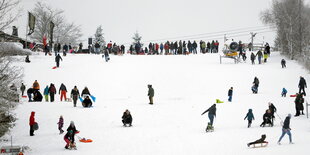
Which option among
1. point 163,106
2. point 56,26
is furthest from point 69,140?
point 56,26

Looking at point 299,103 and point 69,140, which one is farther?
point 299,103

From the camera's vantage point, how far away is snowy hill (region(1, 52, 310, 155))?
55.7 ft

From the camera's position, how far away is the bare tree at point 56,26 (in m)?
76.9

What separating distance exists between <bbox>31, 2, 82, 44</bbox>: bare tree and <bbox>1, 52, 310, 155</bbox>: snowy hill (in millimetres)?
32430

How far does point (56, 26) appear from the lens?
8362 centimetres

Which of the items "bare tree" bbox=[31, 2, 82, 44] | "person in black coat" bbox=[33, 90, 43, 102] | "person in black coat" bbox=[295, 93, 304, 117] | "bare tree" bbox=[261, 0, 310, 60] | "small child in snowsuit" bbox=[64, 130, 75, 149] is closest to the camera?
"small child in snowsuit" bbox=[64, 130, 75, 149]

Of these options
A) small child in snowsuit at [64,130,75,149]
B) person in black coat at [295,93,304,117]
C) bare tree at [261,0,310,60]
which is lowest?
small child in snowsuit at [64,130,75,149]

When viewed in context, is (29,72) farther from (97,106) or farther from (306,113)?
(306,113)

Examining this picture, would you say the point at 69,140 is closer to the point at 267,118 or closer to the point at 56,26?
the point at 267,118

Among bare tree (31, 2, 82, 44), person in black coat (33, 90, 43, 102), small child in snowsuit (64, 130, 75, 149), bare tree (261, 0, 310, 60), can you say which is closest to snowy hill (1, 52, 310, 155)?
small child in snowsuit (64, 130, 75, 149)

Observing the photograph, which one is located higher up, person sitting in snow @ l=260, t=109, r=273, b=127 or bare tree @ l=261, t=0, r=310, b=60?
bare tree @ l=261, t=0, r=310, b=60

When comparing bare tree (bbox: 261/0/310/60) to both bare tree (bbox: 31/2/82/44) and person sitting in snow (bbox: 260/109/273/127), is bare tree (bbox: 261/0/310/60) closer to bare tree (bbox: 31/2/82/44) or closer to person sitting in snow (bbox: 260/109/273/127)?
person sitting in snow (bbox: 260/109/273/127)

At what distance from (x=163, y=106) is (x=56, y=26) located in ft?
206

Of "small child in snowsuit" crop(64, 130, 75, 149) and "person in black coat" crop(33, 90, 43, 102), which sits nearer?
"small child in snowsuit" crop(64, 130, 75, 149)
